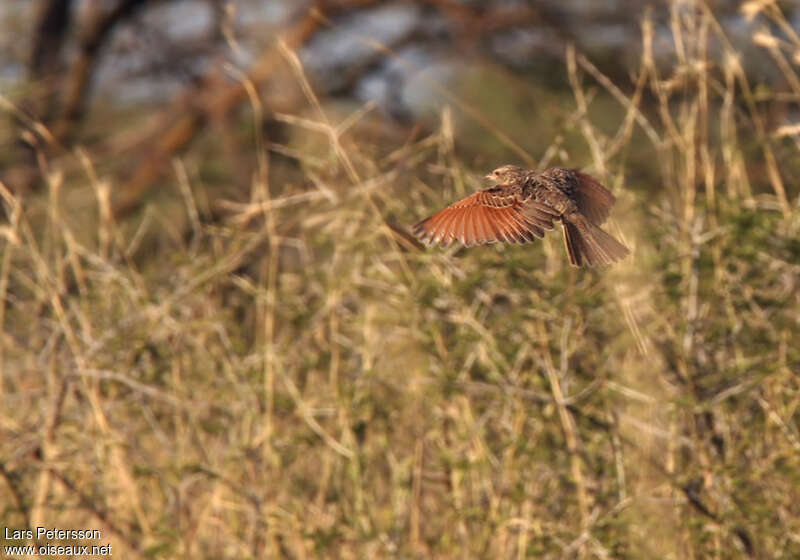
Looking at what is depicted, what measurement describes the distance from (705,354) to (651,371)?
14cm

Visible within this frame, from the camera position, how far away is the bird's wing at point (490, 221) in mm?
1934

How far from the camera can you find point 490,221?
78.6 inches

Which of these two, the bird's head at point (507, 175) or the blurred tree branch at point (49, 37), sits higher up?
the blurred tree branch at point (49, 37)

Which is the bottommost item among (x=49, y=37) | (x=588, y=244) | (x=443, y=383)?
(x=588, y=244)

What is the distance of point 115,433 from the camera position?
301cm

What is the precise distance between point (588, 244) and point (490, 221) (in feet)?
0.53

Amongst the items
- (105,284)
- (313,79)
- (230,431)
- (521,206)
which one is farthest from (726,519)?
(313,79)

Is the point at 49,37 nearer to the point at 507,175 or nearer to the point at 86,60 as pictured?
the point at 86,60

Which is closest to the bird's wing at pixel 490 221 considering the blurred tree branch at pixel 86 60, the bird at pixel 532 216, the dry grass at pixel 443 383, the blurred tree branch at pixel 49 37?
the bird at pixel 532 216

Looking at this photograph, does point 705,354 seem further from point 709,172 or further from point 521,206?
point 521,206

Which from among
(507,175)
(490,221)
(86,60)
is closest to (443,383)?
(507,175)

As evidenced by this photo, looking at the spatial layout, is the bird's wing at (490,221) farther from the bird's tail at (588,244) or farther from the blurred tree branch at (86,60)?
the blurred tree branch at (86,60)

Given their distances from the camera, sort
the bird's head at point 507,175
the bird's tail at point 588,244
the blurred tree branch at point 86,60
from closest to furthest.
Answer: the bird's tail at point 588,244 < the bird's head at point 507,175 < the blurred tree branch at point 86,60

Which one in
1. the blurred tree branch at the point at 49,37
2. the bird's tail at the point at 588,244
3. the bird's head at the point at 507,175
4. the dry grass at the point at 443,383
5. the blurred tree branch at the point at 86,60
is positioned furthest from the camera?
the blurred tree branch at the point at 49,37
